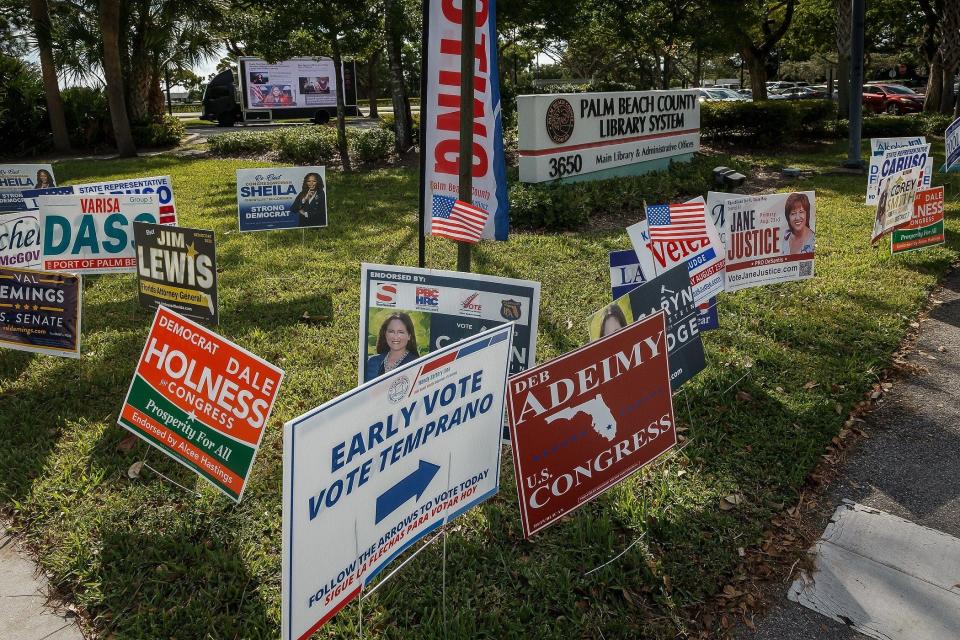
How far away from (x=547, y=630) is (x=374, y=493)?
39.8 inches

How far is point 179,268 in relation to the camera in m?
5.68

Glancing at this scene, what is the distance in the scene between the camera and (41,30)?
63.8 ft

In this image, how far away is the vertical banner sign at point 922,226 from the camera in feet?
26.3

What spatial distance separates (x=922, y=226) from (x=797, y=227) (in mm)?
3150

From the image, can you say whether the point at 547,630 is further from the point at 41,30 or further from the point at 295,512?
the point at 41,30

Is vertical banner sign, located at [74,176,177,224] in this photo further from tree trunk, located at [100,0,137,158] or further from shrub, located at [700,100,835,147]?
shrub, located at [700,100,835,147]

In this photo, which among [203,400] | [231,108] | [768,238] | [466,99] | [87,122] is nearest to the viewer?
[203,400]

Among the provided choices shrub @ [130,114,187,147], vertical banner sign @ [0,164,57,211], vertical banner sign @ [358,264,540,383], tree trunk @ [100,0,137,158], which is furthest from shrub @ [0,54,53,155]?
vertical banner sign @ [358,264,540,383]

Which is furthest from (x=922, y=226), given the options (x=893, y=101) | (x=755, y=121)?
(x=893, y=101)

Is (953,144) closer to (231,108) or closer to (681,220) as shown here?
(681,220)

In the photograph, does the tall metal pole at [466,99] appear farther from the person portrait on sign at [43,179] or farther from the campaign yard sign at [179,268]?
the person portrait on sign at [43,179]

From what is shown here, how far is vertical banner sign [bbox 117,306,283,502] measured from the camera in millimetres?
3551

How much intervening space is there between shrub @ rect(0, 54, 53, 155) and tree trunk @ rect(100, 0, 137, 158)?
3837 mm

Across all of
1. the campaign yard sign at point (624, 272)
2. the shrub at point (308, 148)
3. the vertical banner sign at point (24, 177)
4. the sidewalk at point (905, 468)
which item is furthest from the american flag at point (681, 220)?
the shrub at point (308, 148)
